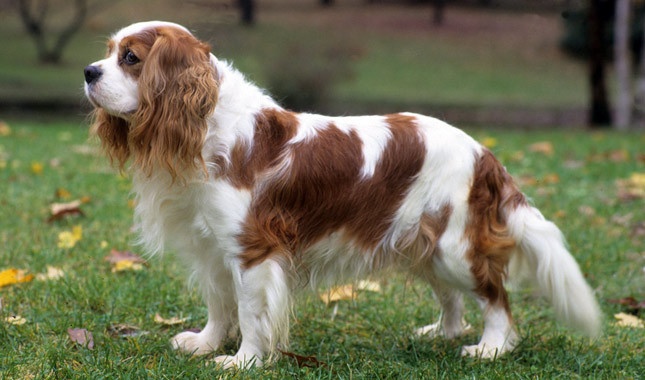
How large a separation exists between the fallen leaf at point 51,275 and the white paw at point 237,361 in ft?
4.32

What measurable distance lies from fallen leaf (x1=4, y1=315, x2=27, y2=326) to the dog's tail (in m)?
2.26

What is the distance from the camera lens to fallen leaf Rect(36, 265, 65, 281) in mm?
4122

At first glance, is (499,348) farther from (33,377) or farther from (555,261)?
(33,377)

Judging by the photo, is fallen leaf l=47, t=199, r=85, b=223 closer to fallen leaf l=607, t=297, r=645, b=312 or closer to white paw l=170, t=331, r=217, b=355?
white paw l=170, t=331, r=217, b=355

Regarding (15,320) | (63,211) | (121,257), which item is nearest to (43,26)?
(63,211)

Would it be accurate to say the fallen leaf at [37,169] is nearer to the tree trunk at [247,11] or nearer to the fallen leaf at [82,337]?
the fallen leaf at [82,337]

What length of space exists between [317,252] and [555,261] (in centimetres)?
111

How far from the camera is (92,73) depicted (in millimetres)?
2980

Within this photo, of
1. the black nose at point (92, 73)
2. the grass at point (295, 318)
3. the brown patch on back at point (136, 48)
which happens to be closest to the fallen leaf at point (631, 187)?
the grass at point (295, 318)

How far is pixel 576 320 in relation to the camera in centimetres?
351

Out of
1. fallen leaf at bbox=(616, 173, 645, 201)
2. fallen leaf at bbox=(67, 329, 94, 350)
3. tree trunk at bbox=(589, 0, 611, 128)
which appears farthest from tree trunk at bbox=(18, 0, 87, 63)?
fallen leaf at bbox=(67, 329, 94, 350)

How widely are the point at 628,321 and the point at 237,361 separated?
2.07m

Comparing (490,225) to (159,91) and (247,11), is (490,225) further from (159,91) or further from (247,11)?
(247,11)

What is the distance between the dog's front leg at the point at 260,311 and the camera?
123 inches
